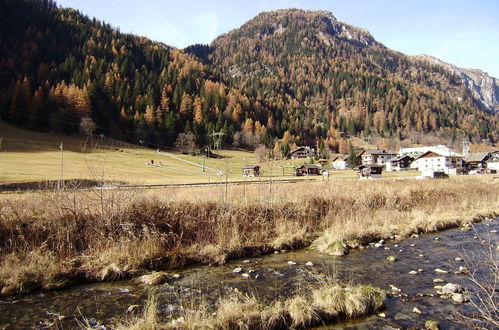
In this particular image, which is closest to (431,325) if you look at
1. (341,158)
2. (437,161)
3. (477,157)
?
(437,161)

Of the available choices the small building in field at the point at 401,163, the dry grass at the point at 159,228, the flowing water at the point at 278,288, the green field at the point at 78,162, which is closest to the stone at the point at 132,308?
the flowing water at the point at 278,288

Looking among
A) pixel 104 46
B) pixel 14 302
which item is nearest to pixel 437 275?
pixel 14 302

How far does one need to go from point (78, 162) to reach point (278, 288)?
7064 centimetres

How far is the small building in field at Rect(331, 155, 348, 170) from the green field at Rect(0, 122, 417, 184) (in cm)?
3250

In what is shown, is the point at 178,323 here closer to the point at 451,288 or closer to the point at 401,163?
the point at 451,288

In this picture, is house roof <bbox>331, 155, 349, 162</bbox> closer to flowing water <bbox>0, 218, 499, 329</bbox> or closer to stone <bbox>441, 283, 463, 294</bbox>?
flowing water <bbox>0, 218, 499, 329</bbox>

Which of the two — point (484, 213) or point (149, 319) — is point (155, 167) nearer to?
point (484, 213)

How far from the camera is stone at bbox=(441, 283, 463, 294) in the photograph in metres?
10.2

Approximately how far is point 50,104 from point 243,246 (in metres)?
123

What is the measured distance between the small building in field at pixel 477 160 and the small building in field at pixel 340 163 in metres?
41.5

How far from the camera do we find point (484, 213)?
25219mm

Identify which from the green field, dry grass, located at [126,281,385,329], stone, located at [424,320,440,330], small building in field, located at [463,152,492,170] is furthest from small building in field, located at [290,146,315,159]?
stone, located at [424,320,440,330]

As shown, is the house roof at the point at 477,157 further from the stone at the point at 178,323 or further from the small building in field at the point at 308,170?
the stone at the point at 178,323

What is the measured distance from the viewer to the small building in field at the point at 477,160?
10625 cm
